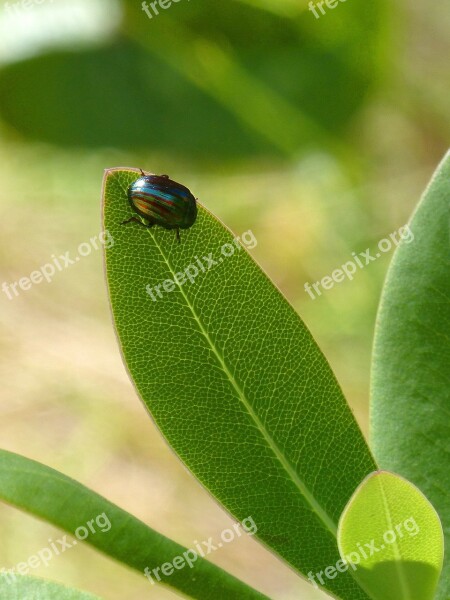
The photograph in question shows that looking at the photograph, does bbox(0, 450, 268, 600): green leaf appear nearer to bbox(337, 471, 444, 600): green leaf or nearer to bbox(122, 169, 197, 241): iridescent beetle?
bbox(337, 471, 444, 600): green leaf

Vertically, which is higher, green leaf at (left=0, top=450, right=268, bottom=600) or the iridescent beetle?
the iridescent beetle

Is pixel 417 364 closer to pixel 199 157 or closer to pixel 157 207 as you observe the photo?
pixel 157 207

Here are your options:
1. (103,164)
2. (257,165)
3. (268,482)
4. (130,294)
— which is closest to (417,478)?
(268,482)

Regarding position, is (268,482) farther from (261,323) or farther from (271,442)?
(261,323)

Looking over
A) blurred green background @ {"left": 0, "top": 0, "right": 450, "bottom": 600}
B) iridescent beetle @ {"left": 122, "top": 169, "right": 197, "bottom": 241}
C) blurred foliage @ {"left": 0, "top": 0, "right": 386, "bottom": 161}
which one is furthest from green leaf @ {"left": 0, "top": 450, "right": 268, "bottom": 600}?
blurred foliage @ {"left": 0, "top": 0, "right": 386, "bottom": 161}

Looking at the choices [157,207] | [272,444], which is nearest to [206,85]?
[157,207]

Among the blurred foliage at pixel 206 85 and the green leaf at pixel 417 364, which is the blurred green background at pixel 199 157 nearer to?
the blurred foliage at pixel 206 85
